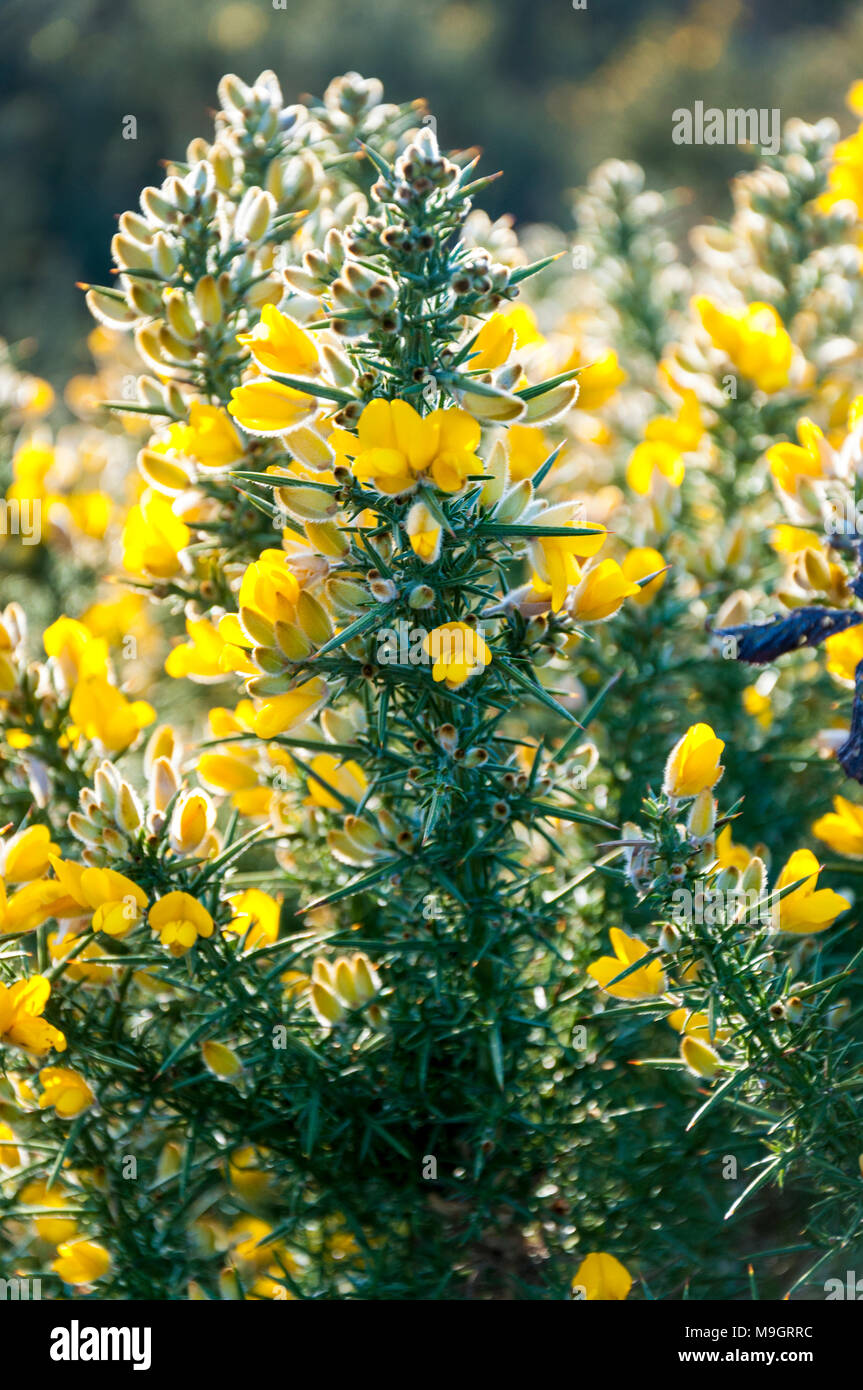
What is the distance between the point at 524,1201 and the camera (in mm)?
1198

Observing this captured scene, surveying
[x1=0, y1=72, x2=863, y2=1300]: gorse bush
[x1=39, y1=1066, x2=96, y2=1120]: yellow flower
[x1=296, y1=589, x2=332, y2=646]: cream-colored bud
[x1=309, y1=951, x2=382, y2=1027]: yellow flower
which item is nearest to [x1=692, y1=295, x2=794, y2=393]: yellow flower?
[x1=0, y1=72, x2=863, y2=1300]: gorse bush

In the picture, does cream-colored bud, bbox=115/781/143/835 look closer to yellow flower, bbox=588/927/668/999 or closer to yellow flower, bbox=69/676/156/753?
yellow flower, bbox=69/676/156/753

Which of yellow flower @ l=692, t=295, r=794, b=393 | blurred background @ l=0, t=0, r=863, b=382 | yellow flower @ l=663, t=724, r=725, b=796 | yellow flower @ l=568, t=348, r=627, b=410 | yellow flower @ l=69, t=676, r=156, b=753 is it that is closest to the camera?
yellow flower @ l=663, t=724, r=725, b=796

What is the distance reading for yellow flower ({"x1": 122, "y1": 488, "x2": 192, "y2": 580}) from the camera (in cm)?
112

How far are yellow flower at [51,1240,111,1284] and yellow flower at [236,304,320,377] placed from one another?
816 mm

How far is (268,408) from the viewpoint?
0.89 metres

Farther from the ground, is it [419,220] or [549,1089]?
[419,220]

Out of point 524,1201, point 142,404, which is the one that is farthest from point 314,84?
point 524,1201

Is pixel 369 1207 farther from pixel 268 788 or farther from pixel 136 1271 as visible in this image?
pixel 268 788

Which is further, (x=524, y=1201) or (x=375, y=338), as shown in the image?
(x=524, y=1201)

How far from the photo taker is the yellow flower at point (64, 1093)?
3.32 feet

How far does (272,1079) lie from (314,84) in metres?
8.17
